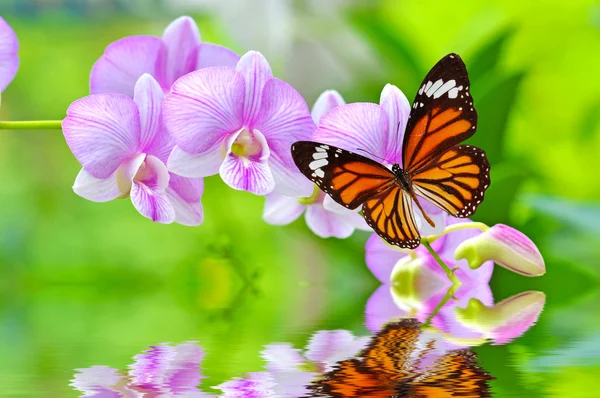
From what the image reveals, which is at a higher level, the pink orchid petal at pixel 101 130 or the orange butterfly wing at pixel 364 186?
the pink orchid petal at pixel 101 130

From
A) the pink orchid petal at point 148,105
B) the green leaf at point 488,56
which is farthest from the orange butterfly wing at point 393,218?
the green leaf at point 488,56

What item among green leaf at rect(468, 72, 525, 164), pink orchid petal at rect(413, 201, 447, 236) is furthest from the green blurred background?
pink orchid petal at rect(413, 201, 447, 236)

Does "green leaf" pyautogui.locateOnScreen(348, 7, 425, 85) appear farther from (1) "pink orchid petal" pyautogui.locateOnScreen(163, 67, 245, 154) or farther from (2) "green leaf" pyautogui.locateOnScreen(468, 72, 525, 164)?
Answer: (1) "pink orchid petal" pyautogui.locateOnScreen(163, 67, 245, 154)

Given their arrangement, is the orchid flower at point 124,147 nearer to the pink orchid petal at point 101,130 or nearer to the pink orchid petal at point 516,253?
the pink orchid petal at point 101,130

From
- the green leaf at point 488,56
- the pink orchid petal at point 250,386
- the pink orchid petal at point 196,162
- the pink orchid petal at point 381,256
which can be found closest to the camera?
the pink orchid petal at point 250,386

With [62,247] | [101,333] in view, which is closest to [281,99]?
[101,333]

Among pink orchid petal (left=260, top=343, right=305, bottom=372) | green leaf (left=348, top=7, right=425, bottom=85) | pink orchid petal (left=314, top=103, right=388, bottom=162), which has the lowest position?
pink orchid petal (left=260, top=343, right=305, bottom=372)
